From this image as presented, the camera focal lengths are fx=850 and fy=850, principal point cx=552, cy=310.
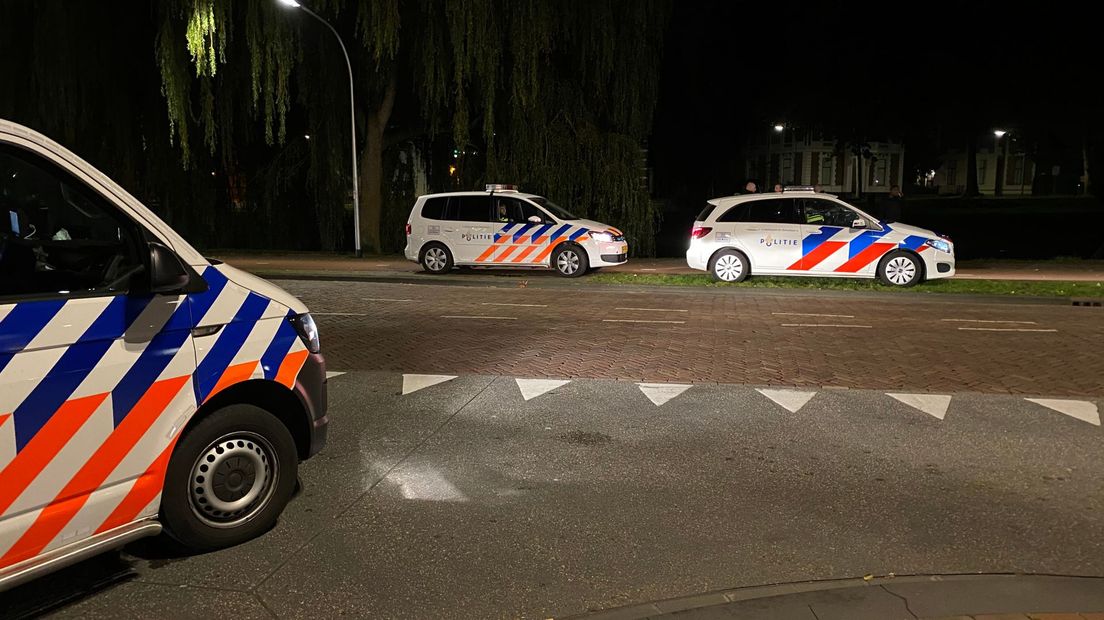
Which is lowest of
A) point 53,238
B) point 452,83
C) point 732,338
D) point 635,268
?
point 732,338

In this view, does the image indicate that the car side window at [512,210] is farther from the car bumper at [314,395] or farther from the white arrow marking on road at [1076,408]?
the car bumper at [314,395]

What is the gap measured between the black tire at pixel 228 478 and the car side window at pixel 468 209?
1382 centimetres

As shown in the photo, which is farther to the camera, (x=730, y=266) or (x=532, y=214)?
(x=532, y=214)

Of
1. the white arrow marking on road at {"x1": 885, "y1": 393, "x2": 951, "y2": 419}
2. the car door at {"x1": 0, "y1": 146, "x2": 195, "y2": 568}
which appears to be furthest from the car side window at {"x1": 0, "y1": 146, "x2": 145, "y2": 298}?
the white arrow marking on road at {"x1": 885, "y1": 393, "x2": 951, "y2": 419}

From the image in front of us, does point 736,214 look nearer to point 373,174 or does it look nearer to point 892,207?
point 892,207

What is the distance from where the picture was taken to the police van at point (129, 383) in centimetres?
341

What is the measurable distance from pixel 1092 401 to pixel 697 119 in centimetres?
5195

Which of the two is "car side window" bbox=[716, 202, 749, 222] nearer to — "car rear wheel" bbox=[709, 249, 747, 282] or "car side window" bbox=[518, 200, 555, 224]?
"car rear wheel" bbox=[709, 249, 747, 282]

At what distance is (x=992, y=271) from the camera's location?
60.1ft

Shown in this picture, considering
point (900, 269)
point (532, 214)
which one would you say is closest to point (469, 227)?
point (532, 214)

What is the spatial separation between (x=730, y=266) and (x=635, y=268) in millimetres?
3492

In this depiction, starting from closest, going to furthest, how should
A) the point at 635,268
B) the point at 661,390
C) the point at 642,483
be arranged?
the point at 642,483, the point at 661,390, the point at 635,268

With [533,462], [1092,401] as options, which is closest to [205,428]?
[533,462]

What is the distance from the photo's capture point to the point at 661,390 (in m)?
7.71
